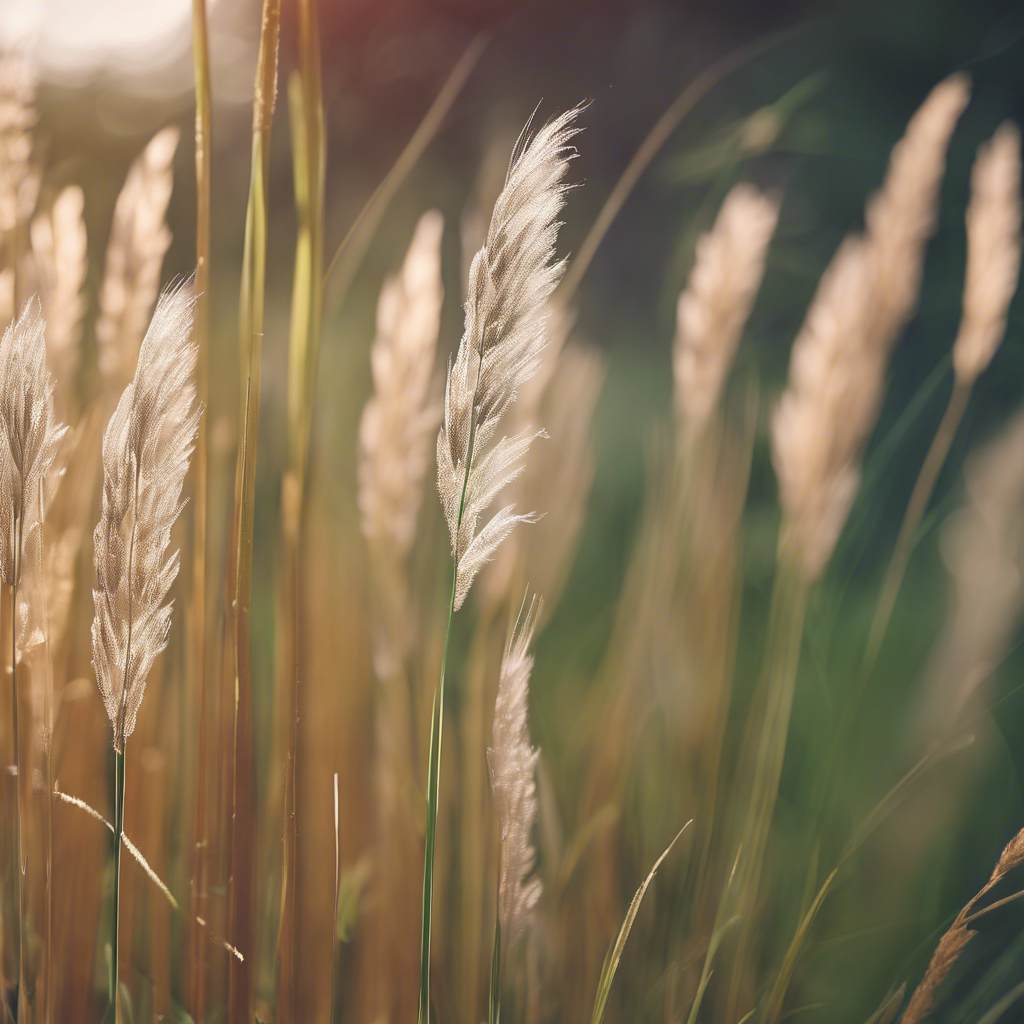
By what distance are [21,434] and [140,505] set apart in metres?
0.13

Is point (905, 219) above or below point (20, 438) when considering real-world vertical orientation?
above

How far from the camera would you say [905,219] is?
0.50 m

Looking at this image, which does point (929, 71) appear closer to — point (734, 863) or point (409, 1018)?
point (734, 863)

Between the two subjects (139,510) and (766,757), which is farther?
(766,757)

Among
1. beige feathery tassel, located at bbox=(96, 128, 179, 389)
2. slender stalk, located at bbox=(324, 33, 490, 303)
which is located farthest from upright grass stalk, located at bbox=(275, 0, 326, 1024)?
beige feathery tassel, located at bbox=(96, 128, 179, 389)

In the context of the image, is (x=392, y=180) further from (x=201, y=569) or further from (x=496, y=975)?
(x=496, y=975)

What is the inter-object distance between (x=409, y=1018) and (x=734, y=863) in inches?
13.1

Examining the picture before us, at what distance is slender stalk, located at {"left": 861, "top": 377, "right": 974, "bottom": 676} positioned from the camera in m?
0.54

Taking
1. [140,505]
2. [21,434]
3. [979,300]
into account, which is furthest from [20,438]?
[979,300]

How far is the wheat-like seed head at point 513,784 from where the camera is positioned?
427 millimetres

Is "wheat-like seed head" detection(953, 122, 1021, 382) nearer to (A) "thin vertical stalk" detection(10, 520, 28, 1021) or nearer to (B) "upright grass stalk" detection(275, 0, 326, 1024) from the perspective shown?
(B) "upright grass stalk" detection(275, 0, 326, 1024)

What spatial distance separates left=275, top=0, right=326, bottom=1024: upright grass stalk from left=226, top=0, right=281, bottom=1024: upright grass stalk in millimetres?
29

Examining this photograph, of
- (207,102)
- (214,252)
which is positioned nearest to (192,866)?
(214,252)

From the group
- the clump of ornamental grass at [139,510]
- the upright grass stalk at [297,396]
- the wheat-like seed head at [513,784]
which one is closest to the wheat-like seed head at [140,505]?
the clump of ornamental grass at [139,510]
